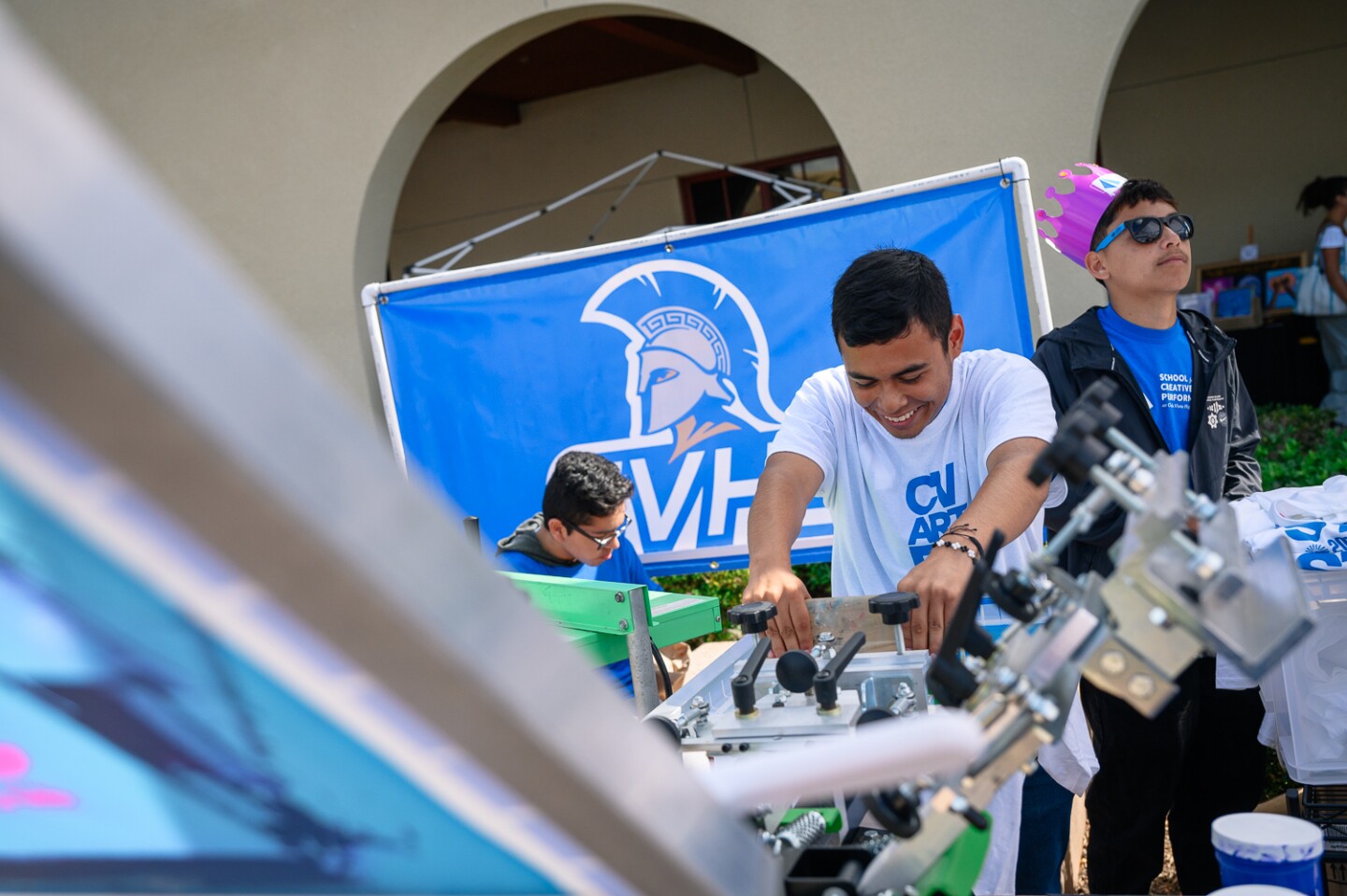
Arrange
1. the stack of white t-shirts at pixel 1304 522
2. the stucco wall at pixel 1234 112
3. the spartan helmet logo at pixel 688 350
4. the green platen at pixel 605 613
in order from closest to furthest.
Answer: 1. the green platen at pixel 605 613
2. the stack of white t-shirts at pixel 1304 522
3. the spartan helmet logo at pixel 688 350
4. the stucco wall at pixel 1234 112

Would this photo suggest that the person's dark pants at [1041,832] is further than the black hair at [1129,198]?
No

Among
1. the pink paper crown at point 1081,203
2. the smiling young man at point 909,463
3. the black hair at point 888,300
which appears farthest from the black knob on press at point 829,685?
the pink paper crown at point 1081,203

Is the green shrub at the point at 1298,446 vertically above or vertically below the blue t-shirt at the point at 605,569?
below

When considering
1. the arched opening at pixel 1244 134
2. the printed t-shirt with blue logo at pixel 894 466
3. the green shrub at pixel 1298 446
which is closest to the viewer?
the printed t-shirt with blue logo at pixel 894 466

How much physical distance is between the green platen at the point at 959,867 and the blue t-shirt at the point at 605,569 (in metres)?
1.88

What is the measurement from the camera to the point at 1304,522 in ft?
8.07

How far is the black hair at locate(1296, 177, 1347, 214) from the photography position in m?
7.24

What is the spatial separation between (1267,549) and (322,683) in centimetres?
73

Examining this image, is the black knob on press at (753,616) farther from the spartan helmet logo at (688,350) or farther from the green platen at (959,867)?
the spartan helmet logo at (688,350)

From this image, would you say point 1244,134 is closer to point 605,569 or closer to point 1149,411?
point 1149,411

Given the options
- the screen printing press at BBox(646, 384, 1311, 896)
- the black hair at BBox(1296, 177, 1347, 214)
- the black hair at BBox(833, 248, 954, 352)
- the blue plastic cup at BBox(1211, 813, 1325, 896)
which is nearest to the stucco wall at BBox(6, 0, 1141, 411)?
the black hair at BBox(1296, 177, 1347, 214)

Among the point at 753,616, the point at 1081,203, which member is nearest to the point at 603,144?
the point at 1081,203

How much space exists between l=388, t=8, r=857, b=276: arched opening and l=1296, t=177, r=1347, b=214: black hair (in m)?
3.47

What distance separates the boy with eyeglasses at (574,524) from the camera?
3074mm
